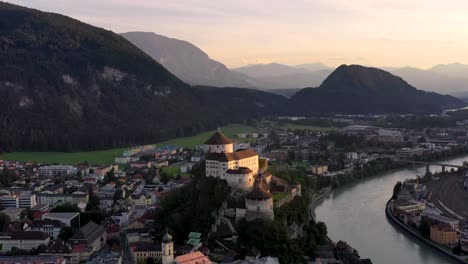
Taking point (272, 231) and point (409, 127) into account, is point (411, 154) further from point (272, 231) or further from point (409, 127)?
point (272, 231)

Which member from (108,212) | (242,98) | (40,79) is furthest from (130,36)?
(108,212)

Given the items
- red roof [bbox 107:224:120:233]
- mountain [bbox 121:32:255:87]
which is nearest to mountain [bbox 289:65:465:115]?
mountain [bbox 121:32:255:87]

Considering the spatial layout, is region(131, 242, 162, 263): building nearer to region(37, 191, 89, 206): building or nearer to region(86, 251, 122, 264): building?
region(86, 251, 122, 264): building

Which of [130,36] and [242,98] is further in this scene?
[130,36]

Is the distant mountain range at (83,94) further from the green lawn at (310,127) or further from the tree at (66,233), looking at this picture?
the tree at (66,233)

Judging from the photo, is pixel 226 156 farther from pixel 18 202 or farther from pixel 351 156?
pixel 351 156

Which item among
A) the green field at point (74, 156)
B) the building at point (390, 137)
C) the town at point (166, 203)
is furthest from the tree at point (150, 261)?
the building at point (390, 137)

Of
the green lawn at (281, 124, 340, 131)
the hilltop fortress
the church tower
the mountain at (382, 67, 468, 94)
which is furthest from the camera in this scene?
the mountain at (382, 67, 468, 94)
